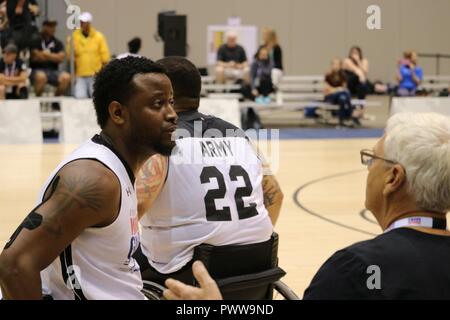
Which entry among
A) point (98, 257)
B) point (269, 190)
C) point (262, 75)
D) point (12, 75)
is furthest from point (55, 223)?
point (262, 75)

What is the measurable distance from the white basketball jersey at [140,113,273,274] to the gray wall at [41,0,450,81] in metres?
15.6

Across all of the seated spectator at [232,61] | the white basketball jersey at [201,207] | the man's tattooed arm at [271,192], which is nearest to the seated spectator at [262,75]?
the seated spectator at [232,61]

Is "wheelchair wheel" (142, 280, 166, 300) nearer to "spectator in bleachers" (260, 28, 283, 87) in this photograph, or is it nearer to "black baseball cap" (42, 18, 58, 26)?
"black baseball cap" (42, 18, 58, 26)

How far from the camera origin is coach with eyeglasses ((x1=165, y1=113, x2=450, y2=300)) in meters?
2.07

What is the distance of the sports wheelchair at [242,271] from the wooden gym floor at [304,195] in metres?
1.55

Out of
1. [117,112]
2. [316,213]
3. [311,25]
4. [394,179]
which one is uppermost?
[311,25]

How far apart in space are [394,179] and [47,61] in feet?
36.2

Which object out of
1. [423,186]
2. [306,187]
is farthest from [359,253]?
[306,187]

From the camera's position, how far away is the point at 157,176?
338 cm

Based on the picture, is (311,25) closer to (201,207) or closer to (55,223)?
(201,207)

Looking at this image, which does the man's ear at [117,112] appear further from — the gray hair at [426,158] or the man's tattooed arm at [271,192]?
the man's tattooed arm at [271,192]

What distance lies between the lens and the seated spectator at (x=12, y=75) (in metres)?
11.7

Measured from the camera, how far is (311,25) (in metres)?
20.6
